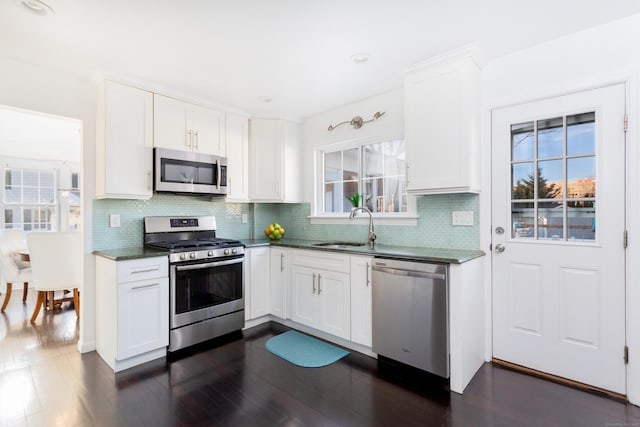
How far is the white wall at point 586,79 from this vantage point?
200 cm

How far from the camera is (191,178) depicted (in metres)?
3.21

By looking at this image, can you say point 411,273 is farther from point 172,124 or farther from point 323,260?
point 172,124

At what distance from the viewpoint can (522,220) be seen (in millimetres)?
2473

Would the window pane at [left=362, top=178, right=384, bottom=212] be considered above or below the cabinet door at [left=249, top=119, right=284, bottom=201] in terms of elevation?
below

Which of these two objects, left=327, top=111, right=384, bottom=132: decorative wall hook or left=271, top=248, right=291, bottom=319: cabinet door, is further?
left=271, top=248, right=291, bottom=319: cabinet door

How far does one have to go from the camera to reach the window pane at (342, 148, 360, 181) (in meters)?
3.65

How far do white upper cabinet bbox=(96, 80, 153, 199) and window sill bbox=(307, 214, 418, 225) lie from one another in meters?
1.86

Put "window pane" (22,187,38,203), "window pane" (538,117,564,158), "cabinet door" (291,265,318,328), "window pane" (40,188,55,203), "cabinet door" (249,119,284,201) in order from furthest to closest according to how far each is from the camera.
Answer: "window pane" (40,188,55,203)
"window pane" (22,187,38,203)
"cabinet door" (249,119,284,201)
"cabinet door" (291,265,318,328)
"window pane" (538,117,564,158)

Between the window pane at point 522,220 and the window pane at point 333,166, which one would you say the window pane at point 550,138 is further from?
the window pane at point 333,166

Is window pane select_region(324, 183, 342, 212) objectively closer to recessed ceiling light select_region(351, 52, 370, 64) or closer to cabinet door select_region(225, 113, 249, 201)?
cabinet door select_region(225, 113, 249, 201)

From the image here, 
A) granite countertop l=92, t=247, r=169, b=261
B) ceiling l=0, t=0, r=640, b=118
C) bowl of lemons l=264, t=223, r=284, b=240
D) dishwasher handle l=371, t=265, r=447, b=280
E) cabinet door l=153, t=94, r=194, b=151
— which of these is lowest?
dishwasher handle l=371, t=265, r=447, b=280

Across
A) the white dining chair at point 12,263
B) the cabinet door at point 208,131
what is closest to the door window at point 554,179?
the cabinet door at point 208,131

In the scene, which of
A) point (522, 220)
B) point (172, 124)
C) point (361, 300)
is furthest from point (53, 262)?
point (522, 220)

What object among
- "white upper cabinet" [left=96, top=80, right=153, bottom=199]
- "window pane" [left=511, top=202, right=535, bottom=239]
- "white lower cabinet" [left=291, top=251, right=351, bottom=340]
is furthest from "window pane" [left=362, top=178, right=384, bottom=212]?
"white upper cabinet" [left=96, top=80, right=153, bottom=199]
